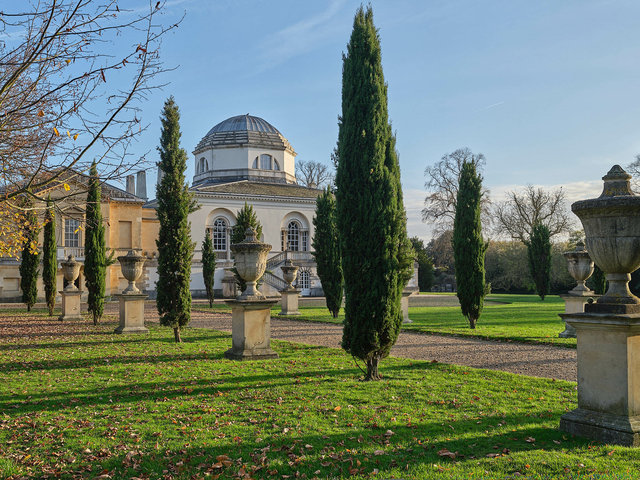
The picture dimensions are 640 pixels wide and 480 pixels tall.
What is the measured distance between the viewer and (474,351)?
40.7 ft

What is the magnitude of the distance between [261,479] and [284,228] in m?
40.0

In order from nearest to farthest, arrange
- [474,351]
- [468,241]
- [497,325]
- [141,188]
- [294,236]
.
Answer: [474,351] < [468,241] < [497,325] < [294,236] < [141,188]

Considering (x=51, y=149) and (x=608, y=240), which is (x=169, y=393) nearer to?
(x=51, y=149)

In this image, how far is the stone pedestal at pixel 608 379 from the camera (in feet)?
17.7

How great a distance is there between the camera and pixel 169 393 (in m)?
7.96

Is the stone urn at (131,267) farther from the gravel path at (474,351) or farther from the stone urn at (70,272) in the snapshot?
the stone urn at (70,272)

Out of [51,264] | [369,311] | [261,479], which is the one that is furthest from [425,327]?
[51,264]

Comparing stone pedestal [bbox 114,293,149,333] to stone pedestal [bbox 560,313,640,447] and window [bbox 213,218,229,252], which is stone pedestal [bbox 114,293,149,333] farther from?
window [bbox 213,218,229,252]

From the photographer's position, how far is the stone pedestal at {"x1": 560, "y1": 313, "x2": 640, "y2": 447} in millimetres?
5383

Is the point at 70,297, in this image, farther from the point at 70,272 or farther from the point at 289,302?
the point at 289,302

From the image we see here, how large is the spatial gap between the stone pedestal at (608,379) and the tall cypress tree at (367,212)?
3.57 metres

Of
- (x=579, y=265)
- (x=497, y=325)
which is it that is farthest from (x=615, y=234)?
(x=497, y=325)

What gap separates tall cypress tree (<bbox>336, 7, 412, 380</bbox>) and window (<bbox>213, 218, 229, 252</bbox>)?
111 ft

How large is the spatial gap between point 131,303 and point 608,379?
1362 cm
